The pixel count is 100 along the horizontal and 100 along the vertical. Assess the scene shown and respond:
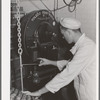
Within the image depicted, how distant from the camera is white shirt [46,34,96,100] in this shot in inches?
62.2

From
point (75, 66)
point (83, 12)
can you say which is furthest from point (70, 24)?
point (83, 12)

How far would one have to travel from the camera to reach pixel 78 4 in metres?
2.18

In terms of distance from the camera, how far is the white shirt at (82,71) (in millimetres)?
1579

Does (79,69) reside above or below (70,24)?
below

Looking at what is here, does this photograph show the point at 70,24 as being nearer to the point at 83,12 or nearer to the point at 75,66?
the point at 75,66

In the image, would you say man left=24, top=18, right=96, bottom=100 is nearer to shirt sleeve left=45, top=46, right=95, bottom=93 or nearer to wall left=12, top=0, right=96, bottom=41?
shirt sleeve left=45, top=46, right=95, bottom=93

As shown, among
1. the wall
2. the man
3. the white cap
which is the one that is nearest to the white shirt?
the man

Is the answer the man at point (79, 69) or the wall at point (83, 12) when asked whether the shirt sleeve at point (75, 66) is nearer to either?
the man at point (79, 69)

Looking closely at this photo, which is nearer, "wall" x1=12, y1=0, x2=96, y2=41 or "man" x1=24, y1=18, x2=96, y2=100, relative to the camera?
"man" x1=24, y1=18, x2=96, y2=100

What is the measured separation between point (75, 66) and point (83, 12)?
77cm

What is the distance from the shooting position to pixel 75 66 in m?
1.58

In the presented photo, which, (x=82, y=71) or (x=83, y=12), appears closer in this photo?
(x=82, y=71)
